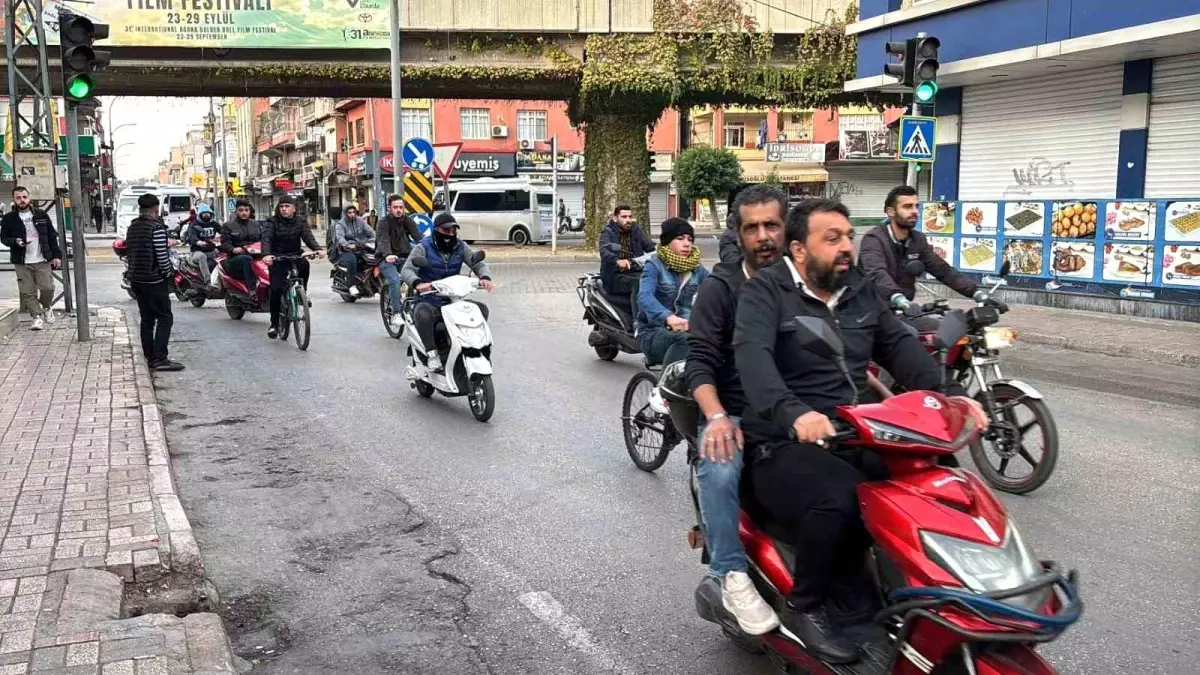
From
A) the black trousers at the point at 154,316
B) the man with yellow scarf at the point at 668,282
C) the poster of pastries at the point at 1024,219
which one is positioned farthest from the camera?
the poster of pastries at the point at 1024,219

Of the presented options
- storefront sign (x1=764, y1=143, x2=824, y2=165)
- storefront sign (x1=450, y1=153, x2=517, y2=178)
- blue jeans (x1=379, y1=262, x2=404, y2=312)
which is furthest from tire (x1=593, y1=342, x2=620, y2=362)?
storefront sign (x1=764, y1=143, x2=824, y2=165)

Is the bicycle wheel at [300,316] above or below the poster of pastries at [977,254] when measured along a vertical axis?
below

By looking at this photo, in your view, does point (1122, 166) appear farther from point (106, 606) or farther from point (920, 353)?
point (106, 606)

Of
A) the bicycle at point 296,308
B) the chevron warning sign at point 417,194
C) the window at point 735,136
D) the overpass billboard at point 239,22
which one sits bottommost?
the bicycle at point 296,308

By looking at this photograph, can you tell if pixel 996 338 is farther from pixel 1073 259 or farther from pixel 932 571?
pixel 1073 259

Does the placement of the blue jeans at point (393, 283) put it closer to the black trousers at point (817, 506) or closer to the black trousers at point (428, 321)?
the black trousers at point (428, 321)

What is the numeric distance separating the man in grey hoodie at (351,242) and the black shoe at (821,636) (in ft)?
49.6

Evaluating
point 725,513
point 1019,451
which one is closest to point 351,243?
point 1019,451

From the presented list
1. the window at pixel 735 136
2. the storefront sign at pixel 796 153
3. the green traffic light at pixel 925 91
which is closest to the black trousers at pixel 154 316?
the green traffic light at pixel 925 91

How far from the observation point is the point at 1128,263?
14.6 metres

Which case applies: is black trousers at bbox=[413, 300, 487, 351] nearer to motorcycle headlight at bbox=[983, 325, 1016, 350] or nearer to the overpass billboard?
motorcycle headlight at bbox=[983, 325, 1016, 350]

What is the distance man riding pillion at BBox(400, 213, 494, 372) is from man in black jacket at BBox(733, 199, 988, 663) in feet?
18.1

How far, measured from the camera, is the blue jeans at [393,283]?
532 inches

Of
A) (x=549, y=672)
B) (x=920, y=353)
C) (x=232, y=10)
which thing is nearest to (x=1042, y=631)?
(x=920, y=353)
